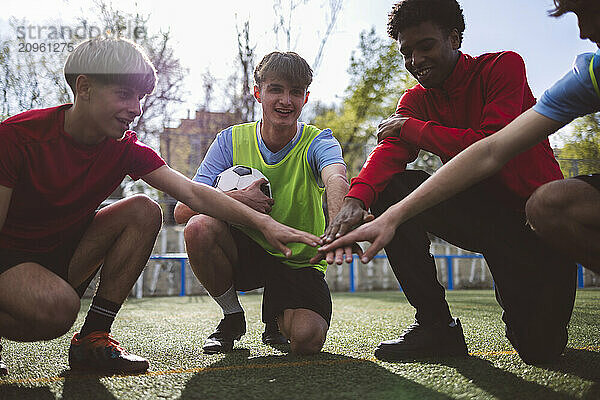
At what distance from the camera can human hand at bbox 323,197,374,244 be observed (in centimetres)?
→ 202

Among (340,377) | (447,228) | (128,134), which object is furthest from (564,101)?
A: (128,134)

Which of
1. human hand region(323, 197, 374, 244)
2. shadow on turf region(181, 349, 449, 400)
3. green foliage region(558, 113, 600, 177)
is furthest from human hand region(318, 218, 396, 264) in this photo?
green foliage region(558, 113, 600, 177)

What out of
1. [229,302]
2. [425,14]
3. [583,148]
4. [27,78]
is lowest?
[229,302]

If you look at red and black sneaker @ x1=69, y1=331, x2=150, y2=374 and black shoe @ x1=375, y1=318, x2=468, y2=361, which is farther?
black shoe @ x1=375, y1=318, x2=468, y2=361

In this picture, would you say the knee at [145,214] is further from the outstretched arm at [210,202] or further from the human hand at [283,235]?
the human hand at [283,235]

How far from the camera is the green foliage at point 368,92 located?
15000mm

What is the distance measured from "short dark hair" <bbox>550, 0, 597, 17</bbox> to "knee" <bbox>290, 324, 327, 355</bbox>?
1474 millimetres

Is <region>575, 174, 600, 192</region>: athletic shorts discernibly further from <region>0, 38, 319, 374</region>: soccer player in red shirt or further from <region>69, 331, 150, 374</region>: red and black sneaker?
<region>69, 331, 150, 374</region>: red and black sneaker

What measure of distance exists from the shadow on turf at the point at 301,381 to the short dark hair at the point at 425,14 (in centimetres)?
136

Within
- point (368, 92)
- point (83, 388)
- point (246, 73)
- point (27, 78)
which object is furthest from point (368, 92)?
point (83, 388)

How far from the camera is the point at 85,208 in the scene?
82.7 inches

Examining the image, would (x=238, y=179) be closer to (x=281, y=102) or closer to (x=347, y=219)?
(x=281, y=102)

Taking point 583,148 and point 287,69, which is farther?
point 583,148

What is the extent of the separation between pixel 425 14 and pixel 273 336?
1.64 m
